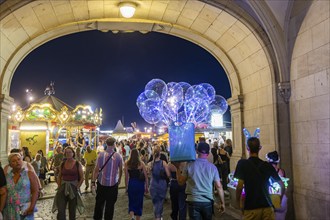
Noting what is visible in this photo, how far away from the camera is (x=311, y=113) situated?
6.54 meters

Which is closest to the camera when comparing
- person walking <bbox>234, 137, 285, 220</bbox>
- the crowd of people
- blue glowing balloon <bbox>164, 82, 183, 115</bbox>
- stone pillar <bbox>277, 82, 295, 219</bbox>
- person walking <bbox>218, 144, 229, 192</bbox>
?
person walking <bbox>234, 137, 285, 220</bbox>

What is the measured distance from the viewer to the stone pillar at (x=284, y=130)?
7301mm

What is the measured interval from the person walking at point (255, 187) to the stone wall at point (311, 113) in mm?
2822

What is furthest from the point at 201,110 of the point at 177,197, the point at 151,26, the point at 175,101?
the point at 177,197

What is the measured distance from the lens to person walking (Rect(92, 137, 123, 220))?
6.35 meters

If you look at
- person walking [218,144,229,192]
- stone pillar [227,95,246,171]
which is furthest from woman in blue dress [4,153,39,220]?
person walking [218,144,229,192]

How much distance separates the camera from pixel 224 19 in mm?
7965

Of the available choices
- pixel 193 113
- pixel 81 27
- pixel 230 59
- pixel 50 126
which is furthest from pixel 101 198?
pixel 50 126

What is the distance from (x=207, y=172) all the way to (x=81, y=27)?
20.7ft

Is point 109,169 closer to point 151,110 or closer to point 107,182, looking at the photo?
point 107,182

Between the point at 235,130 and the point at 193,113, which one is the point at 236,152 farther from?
the point at 193,113

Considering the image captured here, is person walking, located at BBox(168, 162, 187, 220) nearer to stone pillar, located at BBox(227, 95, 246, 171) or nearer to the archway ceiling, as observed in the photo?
stone pillar, located at BBox(227, 95, 246, 171)

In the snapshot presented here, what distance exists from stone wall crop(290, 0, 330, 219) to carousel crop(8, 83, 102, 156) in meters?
14.1

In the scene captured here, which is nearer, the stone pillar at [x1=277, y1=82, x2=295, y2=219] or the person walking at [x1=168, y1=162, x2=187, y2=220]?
the person walking at [x1=168, y1=162, x2=187, y2=220]
